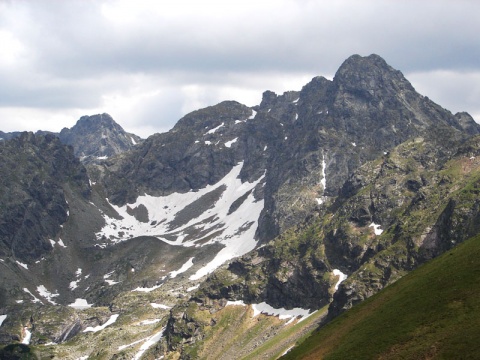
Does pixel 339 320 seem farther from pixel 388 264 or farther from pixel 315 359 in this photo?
pixel 388 264

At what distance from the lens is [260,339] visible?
188 metres

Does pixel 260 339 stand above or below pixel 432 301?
below

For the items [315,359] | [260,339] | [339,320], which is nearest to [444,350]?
[315,359]

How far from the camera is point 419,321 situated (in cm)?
7700

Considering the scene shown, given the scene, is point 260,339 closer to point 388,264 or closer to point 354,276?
point 354,276

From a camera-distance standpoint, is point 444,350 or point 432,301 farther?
point 432,301

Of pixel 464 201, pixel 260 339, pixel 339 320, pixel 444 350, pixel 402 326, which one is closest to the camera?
pixel 444 350

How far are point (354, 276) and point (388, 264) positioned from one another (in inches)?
511

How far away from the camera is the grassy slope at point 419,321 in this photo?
6756 centimetres

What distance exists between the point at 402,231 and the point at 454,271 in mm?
108369

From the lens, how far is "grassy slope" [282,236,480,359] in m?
67.6

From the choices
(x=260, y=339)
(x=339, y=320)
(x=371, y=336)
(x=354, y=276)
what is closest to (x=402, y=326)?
(x=371, y=336)

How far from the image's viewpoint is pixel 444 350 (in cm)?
6494

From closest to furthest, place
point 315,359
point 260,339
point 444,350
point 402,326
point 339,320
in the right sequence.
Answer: point 444,350 < point 402,326 < point 315,359 < point 339,320 < point 260,339
